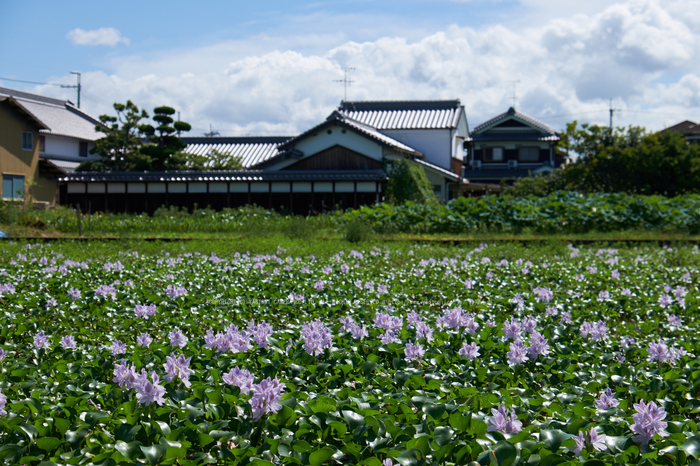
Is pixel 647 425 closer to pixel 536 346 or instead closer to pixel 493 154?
pixel 536 346

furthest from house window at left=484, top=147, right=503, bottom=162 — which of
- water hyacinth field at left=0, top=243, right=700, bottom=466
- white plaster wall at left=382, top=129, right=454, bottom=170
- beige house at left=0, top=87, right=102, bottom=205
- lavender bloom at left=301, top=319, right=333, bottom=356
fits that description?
lavender bloom at left=301, top=319, right=333, bottom=356

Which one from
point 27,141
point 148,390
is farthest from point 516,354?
point 27,141

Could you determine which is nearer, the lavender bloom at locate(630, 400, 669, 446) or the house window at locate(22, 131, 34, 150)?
the lavender bloom at locate(630, 400, 669, 446)

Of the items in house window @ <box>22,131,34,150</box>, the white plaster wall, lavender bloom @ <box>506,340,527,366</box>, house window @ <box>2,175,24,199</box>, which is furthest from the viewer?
the white plaster wall

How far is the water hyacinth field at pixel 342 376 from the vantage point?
2297 mm

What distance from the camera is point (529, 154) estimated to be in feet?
137

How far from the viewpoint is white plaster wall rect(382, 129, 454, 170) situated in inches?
1305

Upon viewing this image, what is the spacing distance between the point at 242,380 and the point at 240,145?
38395mm

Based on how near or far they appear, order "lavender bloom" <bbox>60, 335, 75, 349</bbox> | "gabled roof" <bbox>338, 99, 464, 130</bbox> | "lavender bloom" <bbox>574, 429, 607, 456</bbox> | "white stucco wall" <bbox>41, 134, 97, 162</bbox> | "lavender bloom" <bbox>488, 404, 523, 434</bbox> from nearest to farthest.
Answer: "lavender bloom" <bbox>574, 429, 607, 456</bbox> → "lavender bloom" <bbox>488, 404, 523, 434</bbox> → "lavender bloom" <bbox>60, 335, 75, 349</bbox> → "gabled roof" <bbox>338, 99, 464, 130</bbox> → "white stucco wall" <bbox>41, 134, 97, 162</bbox>

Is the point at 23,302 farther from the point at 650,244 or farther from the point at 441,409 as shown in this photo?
the point at 650,244

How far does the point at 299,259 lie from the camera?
30.0 ft

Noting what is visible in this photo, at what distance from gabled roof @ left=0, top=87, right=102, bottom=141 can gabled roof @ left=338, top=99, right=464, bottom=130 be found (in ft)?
55.5

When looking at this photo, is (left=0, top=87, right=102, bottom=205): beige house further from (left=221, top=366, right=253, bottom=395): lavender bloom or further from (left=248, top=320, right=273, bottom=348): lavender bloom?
(left=221, top=366, right=253, bottom=395): lavender bloom

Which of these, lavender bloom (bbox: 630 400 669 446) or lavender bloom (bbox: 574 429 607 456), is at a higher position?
lavender bloom (bbox: 630 400 669 446)
